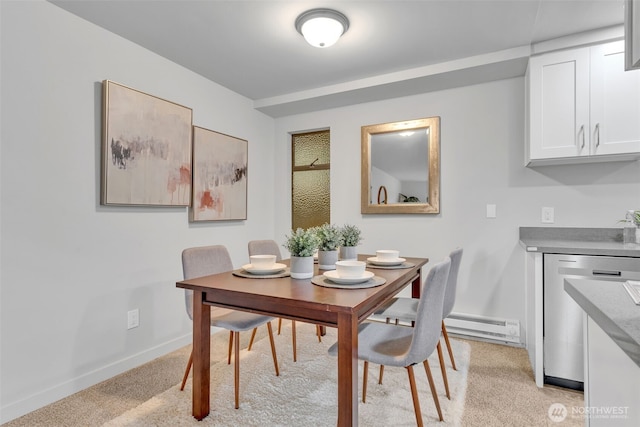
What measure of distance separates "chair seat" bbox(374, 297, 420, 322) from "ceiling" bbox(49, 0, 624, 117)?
1.83m

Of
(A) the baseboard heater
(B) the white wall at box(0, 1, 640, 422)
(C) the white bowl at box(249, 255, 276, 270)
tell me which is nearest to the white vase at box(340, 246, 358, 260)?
(C) the white bowl at box(249, 255, 276, 270)

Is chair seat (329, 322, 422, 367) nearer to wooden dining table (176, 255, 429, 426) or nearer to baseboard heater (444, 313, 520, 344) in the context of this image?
wooden dining table (176, 255, 429, 426)

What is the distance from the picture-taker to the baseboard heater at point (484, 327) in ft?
9.00

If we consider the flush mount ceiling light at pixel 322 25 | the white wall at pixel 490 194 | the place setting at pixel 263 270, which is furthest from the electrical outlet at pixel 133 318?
the flush mount ceiling light at pixel 322 25

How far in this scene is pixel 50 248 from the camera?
77.3 inches

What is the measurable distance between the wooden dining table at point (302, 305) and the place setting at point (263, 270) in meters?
0.05

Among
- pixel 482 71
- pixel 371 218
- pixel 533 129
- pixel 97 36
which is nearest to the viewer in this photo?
pixel 97 36

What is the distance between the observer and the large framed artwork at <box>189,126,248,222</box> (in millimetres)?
2895

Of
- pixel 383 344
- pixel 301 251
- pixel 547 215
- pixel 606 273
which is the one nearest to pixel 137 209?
pixel 301 251

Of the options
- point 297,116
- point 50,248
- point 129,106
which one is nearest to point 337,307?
point 50,248

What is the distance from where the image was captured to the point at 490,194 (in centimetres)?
289

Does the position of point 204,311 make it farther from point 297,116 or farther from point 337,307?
point 297,116

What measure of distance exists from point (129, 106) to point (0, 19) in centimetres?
72

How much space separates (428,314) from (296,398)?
1008 mm
